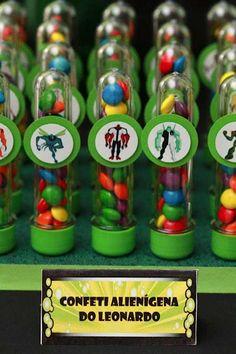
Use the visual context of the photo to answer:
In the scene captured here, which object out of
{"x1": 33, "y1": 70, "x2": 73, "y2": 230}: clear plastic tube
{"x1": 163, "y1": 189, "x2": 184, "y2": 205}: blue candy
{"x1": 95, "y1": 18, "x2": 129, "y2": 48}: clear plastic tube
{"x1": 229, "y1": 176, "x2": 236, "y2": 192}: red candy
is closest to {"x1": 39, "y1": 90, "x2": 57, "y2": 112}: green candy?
{"x1": 33, "y1": 70, "x2": 73, "y2": 230}: clear plastic tube

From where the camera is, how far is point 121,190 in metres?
2.05

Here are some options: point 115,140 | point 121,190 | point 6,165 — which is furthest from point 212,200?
point 6,165

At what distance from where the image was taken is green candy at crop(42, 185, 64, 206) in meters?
2.04

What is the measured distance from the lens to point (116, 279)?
5.67ft

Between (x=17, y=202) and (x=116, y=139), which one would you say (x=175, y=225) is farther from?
(x=17, y=202)

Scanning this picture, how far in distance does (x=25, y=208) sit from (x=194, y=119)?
1.65 feet

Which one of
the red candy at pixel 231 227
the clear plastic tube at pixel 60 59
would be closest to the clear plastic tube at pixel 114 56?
the clear plastic tube at pixel 60 59

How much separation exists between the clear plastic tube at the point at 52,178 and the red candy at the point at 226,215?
1.10ft

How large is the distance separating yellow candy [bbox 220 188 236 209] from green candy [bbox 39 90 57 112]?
1.40ft

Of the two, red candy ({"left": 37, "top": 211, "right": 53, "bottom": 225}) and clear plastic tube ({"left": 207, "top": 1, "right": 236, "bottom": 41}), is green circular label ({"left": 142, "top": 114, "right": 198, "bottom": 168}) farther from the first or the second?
clear plastic tube ({"left": 207, "top": 1, "right": 236, "bottom": 41})

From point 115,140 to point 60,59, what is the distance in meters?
0.42

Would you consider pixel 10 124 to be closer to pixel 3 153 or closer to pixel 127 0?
pixel 3 153

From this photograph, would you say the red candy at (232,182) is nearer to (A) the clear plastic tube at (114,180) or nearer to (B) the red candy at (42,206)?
(A) the clear plastic tube at (114,180)

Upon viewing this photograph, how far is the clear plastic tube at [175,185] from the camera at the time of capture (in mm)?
2027
